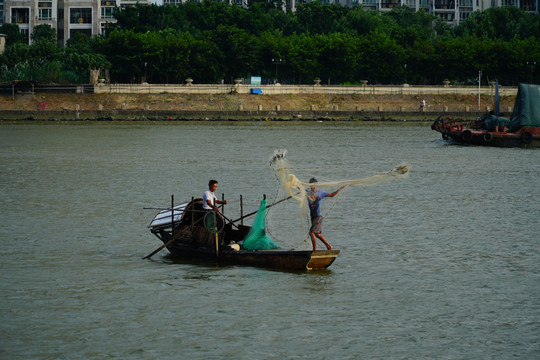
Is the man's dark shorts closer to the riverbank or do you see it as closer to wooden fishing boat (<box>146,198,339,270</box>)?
wooden fishing boat (<box>146,198,339,270</box>)

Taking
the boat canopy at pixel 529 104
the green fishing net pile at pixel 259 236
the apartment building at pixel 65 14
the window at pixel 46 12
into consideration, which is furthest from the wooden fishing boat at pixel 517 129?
the window at pixel 46 12

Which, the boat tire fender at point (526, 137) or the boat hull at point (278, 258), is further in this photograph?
the boat tire fender at point (526, 137)

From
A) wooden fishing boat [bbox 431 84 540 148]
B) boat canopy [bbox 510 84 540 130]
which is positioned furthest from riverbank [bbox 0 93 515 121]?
boat canopy [bbox 510 84 540 130]

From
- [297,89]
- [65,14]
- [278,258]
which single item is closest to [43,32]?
[65,14]

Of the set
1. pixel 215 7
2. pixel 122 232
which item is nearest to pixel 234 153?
pixel 122 232

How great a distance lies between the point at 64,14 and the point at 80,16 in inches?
121

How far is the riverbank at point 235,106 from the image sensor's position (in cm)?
13025

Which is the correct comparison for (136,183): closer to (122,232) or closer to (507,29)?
(122,232)

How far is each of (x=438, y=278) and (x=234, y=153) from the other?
4980 cm

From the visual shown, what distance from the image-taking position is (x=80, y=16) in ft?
604

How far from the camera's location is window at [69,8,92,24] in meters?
184

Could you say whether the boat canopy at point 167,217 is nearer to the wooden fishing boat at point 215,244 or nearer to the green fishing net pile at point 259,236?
the wooden fishing boat at point 215,244

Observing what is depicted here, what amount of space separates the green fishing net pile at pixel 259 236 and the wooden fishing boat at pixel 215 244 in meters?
0.34

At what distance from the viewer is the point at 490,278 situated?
28.7m
